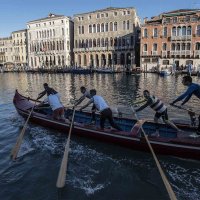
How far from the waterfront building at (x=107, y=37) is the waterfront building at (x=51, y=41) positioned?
2926mm

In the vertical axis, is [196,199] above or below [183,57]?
below

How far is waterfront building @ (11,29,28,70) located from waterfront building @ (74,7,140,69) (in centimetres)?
2108

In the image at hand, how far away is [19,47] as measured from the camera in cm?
7031

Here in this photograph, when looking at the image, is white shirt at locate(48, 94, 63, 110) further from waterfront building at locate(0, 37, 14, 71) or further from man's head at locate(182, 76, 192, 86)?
waterfront building at locate(0, 37, 14, 71)

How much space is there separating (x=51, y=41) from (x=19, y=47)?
50.5 feet

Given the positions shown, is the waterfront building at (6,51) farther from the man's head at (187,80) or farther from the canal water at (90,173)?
the man's head at (187,80)

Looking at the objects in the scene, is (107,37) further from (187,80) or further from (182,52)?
(187,80)

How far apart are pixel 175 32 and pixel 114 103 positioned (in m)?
30.6

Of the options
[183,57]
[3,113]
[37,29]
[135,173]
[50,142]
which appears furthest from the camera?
[37,29]

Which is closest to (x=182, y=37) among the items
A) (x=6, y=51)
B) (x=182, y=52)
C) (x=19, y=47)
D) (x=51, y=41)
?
(x=182, y=52)

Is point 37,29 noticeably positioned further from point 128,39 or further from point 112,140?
point 112,140

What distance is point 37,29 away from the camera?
61.8 meters

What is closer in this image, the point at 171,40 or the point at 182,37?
the point at 182,37

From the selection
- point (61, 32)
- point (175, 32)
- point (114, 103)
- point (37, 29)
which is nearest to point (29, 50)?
point (37, 29)
